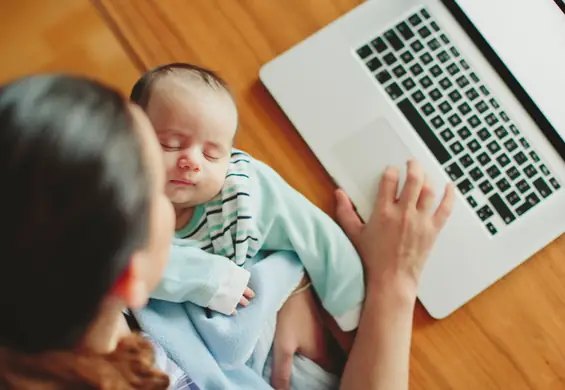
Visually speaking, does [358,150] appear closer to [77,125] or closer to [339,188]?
[339,188]

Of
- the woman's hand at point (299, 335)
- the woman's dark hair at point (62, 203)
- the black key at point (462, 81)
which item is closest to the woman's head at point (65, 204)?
the woman's dark hair at point (62, 203)

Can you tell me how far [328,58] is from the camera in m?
0.75

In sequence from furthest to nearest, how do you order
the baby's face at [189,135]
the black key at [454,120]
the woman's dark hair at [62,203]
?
the black key at [454,120] → the baby's face at [189,135] → the woman's dark hair at [62,203]

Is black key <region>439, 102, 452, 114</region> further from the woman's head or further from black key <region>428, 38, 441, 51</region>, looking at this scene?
the woman's head

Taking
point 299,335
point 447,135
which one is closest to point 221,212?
point 299,335

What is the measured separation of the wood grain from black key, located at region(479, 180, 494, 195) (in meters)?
0.10

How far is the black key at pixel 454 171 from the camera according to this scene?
0.72 meters

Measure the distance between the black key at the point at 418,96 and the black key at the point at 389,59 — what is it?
0.05 meters

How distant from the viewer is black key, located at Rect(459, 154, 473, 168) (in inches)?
28.4

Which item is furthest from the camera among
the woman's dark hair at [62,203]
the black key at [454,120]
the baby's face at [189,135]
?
the black key at [454,120]

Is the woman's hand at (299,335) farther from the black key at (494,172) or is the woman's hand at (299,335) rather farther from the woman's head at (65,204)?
the woman's head at (65,204)

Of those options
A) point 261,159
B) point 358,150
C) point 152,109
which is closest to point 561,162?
point 358,150

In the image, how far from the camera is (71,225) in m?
0.33

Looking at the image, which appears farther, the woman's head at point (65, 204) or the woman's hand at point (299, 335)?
the woman's hand at point (299, 335)
